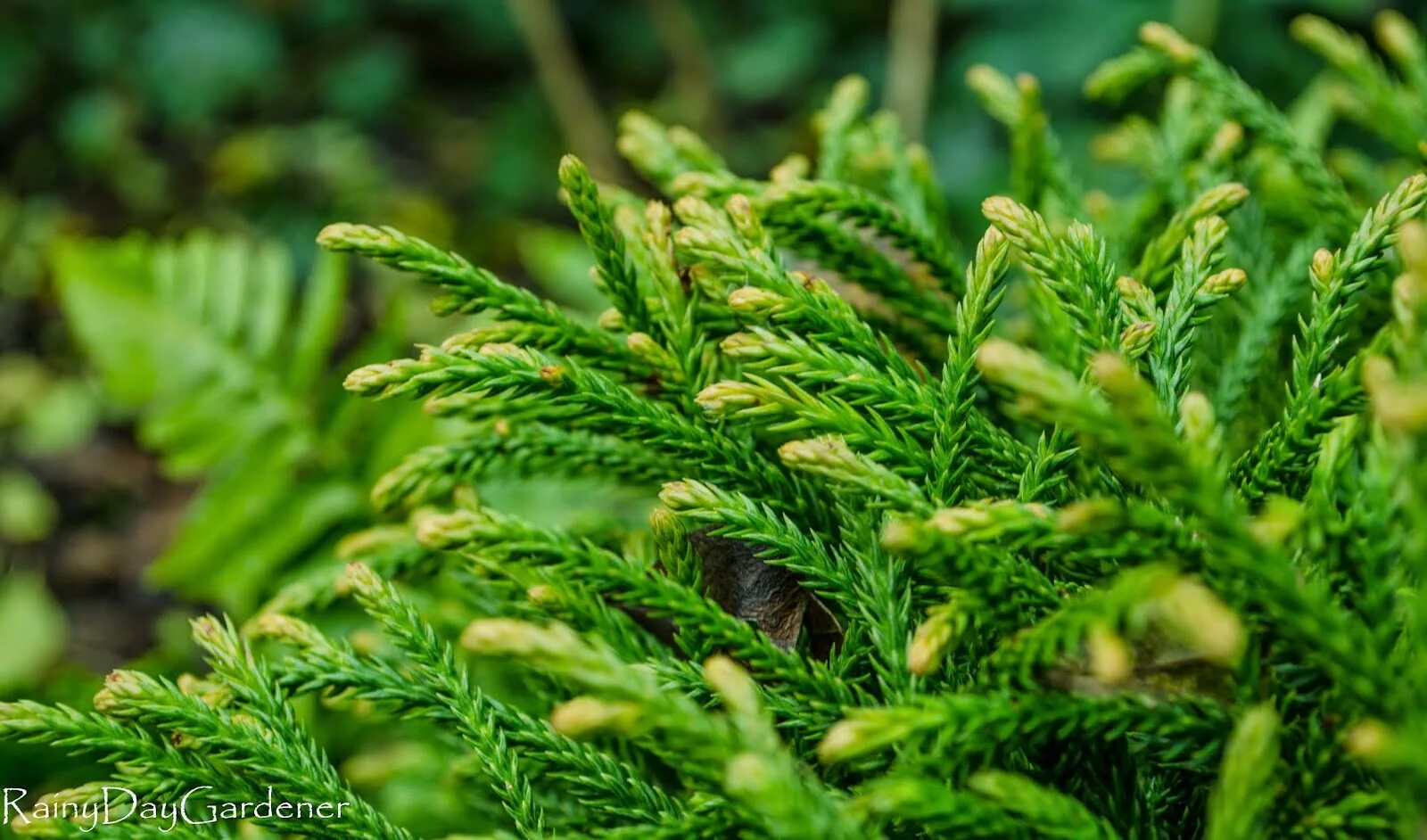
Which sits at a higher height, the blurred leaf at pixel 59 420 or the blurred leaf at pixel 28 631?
the blurred leaf at pixel 59 420

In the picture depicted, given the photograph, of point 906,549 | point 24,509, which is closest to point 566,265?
point 906,549

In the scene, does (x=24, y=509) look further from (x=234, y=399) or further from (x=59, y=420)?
(x=234, y=399)

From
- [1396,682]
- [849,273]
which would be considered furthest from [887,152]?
[1396,682]

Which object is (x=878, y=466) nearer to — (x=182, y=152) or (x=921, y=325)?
(x=921, y=325)

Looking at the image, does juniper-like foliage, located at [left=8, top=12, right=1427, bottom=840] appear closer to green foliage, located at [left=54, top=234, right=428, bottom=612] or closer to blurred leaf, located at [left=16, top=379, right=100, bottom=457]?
green foliage, located at [left=54, top=234, right=428, bottom=612]

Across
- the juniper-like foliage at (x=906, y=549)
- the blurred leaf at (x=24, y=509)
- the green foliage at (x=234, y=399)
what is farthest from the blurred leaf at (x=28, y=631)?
the juniper-like foliage at (x=906, y=549)

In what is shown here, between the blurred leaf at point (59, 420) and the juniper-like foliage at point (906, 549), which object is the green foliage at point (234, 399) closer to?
the juniper-like foliage at point (906, 549)
